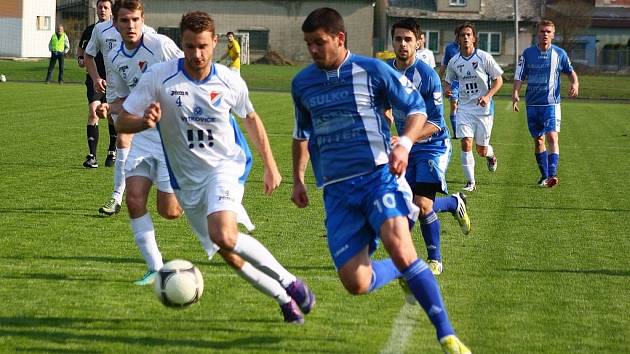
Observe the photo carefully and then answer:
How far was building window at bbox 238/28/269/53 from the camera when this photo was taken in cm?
6444

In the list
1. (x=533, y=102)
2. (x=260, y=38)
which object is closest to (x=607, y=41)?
(x=260, y=38)

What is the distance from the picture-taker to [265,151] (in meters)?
6.29

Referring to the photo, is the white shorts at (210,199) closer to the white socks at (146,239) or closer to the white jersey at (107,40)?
the white socks at (146,239)

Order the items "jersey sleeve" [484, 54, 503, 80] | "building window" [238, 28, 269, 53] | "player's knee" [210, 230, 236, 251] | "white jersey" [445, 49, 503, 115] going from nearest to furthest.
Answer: "player's knee" [210, 230, 236, 251], "jersey sleeve" [484, 54, 503, 80], "white jersey" [445, 49, 503, 115], "building window" [238, 28, 269, 53]

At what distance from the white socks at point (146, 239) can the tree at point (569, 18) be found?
62701 millimetres

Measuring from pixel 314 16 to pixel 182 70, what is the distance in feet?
3.34

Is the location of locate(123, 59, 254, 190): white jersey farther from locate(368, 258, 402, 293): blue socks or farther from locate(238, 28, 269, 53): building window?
locate(238, 28, 269, 53): building window

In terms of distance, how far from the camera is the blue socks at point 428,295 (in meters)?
5.36

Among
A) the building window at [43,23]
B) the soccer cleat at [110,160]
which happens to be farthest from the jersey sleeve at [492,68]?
the building window at [43,23]

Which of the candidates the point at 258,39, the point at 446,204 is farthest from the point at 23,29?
the point at 446,204

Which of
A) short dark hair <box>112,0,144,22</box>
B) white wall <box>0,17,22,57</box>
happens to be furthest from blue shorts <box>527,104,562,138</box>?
white wall <box>0,17,22,57</box>

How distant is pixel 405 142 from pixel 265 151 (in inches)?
43.7

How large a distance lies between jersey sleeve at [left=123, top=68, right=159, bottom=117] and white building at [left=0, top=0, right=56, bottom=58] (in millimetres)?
58754

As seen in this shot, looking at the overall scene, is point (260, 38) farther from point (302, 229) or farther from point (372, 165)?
point (372, 165)
